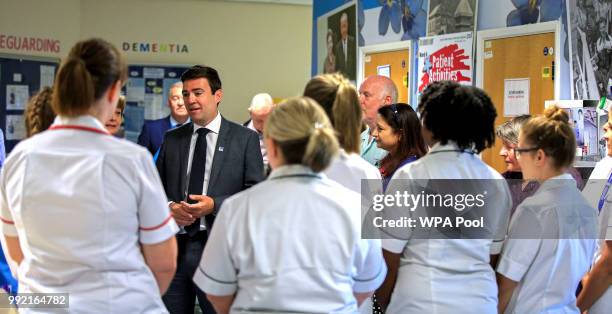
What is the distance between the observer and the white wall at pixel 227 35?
11.7 metres

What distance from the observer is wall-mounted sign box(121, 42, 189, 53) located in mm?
11742

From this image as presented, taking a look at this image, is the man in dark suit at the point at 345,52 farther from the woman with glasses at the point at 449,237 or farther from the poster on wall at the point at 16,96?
the woman with glasses at the point at 449,237

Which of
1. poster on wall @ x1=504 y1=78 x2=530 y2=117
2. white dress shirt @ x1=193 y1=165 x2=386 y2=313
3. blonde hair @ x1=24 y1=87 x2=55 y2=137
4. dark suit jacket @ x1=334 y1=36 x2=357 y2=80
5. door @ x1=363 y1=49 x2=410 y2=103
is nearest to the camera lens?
white dress shirt @ x1=193 y1=165 x2=386 y2=313

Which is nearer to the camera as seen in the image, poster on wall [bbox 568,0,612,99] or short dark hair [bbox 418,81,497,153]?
short dark hair [bbox 418,81,497,153]

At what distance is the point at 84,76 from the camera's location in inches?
85.4

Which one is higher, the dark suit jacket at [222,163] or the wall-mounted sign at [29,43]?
the wall-mounted sign at [29,43]

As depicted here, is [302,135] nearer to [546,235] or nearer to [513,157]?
[546,235]

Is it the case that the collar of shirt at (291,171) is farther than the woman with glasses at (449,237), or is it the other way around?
the woman with glasses at (449,237)

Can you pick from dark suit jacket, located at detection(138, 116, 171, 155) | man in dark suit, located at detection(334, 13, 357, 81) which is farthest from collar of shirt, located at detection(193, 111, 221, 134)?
man in dark suit, located at detection(334, 13, 357, 81)

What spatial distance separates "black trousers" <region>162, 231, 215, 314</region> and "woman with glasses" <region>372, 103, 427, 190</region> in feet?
3.21

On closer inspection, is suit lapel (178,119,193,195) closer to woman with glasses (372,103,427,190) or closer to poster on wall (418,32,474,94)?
woman with glasses (372,103,427,190)

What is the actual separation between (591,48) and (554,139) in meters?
2.39

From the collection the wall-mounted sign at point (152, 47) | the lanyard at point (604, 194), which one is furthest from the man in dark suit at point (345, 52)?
the lanyard at point (604, 194)

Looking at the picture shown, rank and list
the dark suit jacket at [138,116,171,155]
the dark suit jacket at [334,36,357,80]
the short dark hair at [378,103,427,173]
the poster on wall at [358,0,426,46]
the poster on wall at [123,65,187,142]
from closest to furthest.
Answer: the short dark hair at [378,103,427,173] < the dark suit jacket at [138,116,171,155] < the poster on wall at [358,0,426,46] < the dark suit jacket at [334,36,357,80] < the poster on wall at [123,65,187,142]
